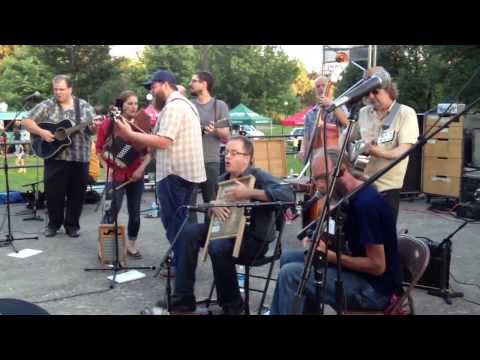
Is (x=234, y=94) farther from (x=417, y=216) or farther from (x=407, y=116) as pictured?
(x=407, y=116)

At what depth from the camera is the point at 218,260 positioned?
4.02m

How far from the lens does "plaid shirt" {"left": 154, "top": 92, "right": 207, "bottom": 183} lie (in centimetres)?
459

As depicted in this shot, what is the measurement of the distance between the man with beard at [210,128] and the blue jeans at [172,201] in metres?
1.22

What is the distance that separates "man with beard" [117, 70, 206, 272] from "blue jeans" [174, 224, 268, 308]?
46 centimetres

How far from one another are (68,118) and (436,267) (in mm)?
4644

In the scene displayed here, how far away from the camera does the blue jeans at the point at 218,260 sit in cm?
399

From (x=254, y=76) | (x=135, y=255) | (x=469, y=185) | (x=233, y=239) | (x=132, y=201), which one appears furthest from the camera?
(x=254, y=76)

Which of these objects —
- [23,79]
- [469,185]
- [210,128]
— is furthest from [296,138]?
[23,79]

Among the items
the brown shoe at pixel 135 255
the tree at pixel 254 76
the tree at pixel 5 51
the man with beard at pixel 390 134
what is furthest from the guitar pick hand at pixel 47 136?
the tree at pixel 254 76

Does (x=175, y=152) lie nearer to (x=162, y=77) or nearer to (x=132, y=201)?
(x=162, y=77)

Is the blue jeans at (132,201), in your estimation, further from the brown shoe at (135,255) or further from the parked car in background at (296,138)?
the parked car in background at (296,138)

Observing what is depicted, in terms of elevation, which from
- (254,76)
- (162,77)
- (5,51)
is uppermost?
(5,51)

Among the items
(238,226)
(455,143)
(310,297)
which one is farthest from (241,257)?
(455,143)
